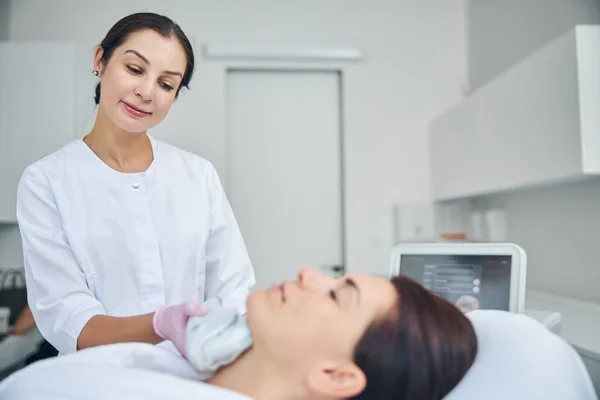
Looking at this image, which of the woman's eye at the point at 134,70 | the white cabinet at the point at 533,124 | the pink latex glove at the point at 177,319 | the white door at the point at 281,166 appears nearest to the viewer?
the pink latex glove at the point at 177,319

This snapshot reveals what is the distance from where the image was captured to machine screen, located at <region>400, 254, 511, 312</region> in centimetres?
110

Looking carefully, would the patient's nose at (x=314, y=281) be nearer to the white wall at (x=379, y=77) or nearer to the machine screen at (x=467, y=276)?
the machine screen at (x=467, y=276)

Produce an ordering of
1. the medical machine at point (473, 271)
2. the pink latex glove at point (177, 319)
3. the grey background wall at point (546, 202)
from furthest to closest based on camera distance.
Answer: the grey background wall at point (546, 202)
the medical machine at point (473, 271)
the pink latex glove at point (177, 319)

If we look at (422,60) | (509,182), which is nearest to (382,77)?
(422,60)

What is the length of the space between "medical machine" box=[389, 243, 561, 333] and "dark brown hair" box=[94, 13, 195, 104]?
0.64 metres

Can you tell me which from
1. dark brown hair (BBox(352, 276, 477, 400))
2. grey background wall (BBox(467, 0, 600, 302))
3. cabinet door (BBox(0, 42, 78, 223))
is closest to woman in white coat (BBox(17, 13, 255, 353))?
dark brown hair (BBox(352, 276, 477, 400))

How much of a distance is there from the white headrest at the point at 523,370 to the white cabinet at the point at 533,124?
0.74 metres

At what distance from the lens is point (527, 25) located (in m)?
2.02

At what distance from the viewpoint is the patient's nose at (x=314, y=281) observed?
726mm

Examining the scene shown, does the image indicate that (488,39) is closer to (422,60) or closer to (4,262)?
(422,60)

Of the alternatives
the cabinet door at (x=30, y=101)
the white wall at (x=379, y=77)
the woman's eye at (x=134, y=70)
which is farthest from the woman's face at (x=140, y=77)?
the white wall at (x=379, y=77)

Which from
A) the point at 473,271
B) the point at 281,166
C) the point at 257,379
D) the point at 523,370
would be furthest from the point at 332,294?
the point at 281,166

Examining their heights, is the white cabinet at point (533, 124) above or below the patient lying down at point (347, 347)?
above

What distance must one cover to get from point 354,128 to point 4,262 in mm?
1632
